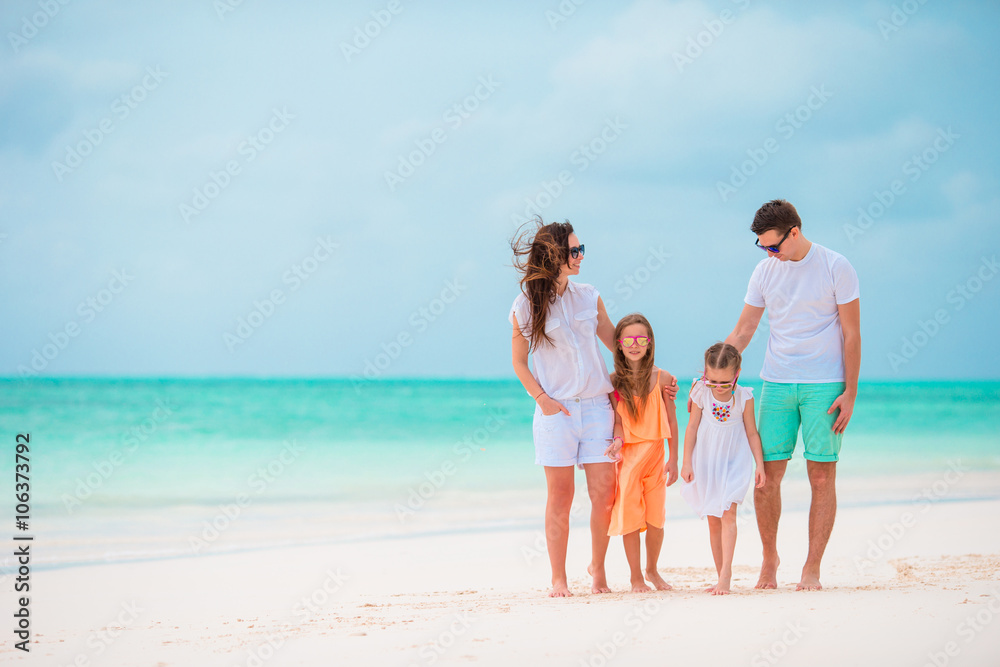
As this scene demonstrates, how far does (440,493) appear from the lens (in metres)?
8.31

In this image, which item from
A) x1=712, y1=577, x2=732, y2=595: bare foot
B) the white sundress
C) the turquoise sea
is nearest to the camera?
x1=712, y1=577, x2=732, y2=595: bare foot

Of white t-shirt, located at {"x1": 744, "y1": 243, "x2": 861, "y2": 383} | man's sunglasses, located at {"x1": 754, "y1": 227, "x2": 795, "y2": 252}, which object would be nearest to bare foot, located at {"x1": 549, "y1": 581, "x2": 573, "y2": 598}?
white t-shirt, located at {"x1": 744, "y1": 243, "x2": 861, "y2": 383}

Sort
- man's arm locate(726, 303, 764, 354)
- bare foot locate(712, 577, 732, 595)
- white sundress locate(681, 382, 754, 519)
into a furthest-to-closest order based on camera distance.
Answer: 1. man's arm locate(726, 303, 764, 354)
2. white sundress locate(681, 382, 754, 519)
3. bare foot locate(712, 577, 732, 595)

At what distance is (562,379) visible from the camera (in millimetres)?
3824

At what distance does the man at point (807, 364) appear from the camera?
3.76 metres

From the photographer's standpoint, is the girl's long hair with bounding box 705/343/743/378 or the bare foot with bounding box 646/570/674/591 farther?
the bare foot with bounding box 646/570/674/591

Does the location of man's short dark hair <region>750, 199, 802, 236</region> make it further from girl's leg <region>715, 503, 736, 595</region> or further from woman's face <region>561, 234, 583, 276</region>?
girl's leg <region>715, 503, 736, 595</region>

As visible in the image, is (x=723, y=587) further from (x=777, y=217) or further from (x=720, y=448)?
(x=777, y=217)

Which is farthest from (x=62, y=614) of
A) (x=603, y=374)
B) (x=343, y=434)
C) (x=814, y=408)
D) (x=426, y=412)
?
(x=426, y=412)

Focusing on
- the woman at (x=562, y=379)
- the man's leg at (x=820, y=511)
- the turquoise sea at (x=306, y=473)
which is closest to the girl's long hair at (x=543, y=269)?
the woman at (x=562, y=379)

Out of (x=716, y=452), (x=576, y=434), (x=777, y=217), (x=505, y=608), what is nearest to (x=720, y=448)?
(x=716, y=452)

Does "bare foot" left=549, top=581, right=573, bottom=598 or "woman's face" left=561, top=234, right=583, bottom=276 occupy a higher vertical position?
"woman's face" left=561, top=234, right=583, bottom=276

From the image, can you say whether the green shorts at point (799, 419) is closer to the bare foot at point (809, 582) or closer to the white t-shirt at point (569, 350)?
the bare foot at point (809, 582)

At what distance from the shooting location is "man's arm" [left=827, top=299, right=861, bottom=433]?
375cm
